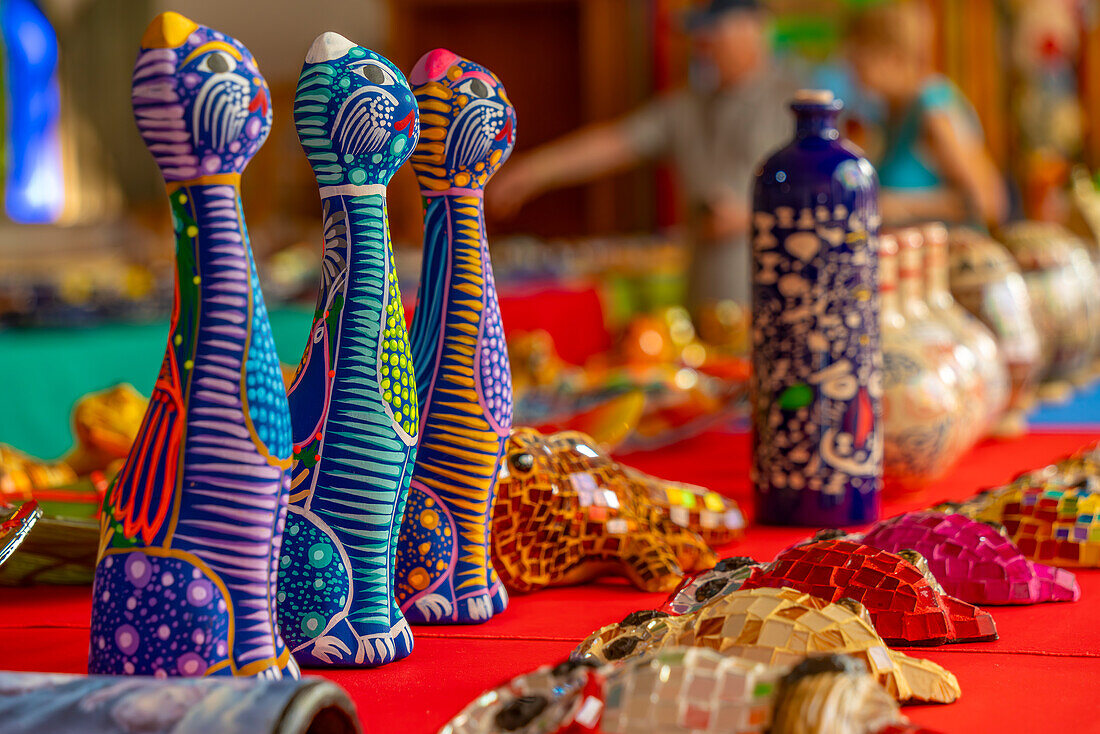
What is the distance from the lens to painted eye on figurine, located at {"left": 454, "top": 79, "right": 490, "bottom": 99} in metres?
0.64

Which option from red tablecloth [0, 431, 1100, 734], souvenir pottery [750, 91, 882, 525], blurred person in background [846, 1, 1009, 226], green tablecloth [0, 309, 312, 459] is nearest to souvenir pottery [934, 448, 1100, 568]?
red tablecloth [0, 431, 1100, 734]

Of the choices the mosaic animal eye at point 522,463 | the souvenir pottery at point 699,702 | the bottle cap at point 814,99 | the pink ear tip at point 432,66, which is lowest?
the souvenir pottery at point 699,702

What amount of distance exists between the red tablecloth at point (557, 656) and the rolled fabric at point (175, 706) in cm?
9

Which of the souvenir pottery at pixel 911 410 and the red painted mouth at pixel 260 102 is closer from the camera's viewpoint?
the red painted mouth at pixel 260 102

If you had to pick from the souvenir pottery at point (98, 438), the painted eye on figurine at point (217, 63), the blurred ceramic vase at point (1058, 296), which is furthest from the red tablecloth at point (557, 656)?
the blurred ceramic vase at point (1058, 296)

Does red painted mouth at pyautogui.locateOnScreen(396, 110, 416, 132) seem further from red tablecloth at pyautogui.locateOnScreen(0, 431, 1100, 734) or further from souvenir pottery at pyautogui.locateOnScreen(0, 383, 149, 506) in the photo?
souvenir pottery at pyautogui.locateOnScreen(0, 383, 149, 506)

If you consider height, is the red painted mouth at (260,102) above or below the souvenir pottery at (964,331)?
above

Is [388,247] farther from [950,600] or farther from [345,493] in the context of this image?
[950,600]

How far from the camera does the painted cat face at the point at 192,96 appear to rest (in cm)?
45

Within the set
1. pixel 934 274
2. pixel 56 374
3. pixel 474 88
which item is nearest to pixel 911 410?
pixel 934 274

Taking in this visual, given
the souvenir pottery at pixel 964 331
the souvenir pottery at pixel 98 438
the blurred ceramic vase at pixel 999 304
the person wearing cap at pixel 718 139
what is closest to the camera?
the souvenir pottery at pixel 98 438

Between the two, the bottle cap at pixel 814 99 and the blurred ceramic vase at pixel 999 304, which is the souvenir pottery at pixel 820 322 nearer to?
the bottle cap at pixel 814 99

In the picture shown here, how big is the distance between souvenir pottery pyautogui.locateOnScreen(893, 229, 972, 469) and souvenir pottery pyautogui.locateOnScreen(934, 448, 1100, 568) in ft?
0.85

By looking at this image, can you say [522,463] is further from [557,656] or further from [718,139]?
[718,139]
